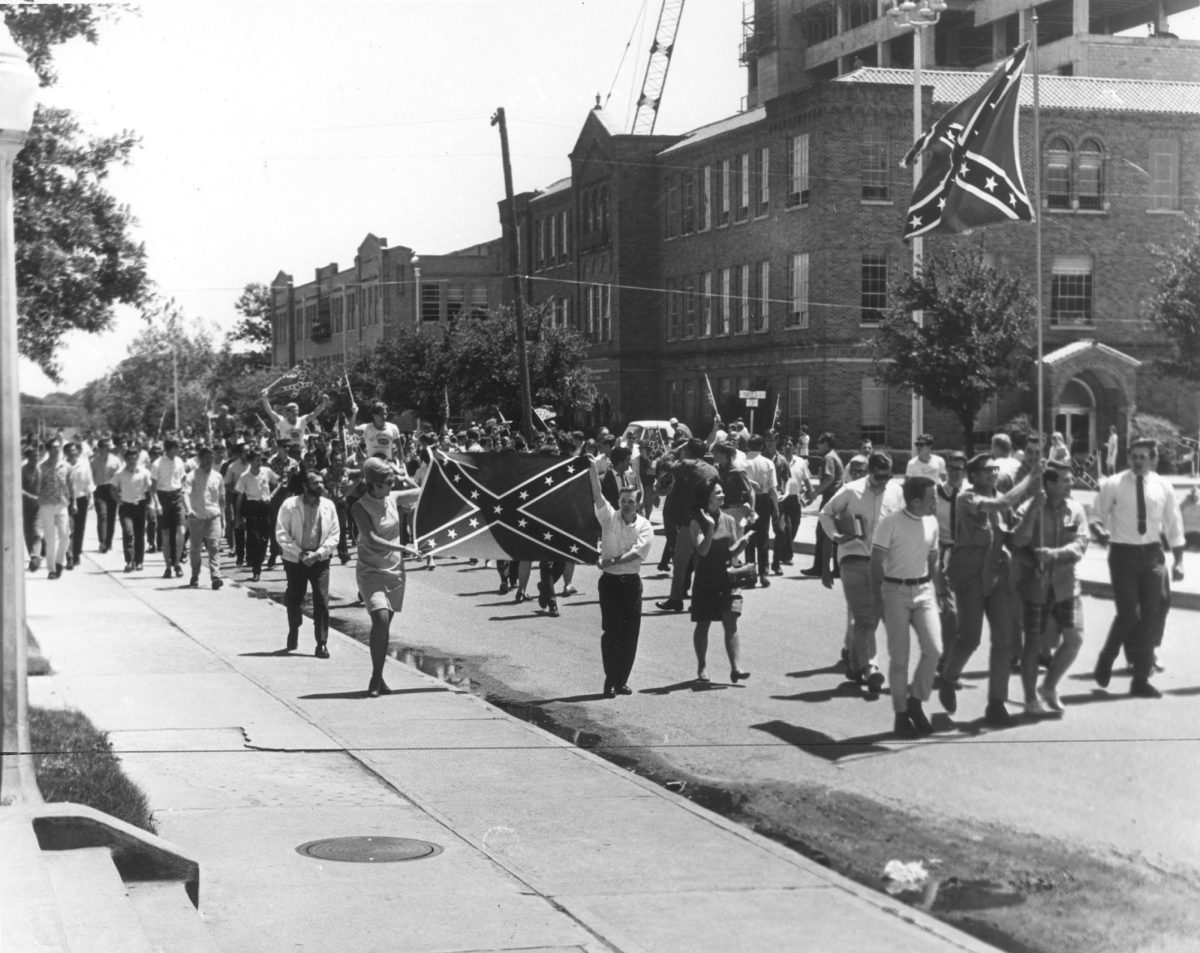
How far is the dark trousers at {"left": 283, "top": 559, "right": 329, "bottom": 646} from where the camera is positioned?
11516 millimetres

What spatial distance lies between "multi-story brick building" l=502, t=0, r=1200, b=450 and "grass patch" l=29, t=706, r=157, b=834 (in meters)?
3.28

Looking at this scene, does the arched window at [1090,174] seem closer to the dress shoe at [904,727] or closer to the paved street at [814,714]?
the paved street at [814,714]

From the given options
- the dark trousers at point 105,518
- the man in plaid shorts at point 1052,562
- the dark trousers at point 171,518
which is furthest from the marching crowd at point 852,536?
the dark trousers at point 105,518

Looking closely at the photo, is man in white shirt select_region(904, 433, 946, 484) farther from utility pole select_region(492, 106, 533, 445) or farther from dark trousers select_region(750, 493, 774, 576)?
dark trousers select_region(750, 493, 774, 576)

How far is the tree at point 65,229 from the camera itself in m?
7.29

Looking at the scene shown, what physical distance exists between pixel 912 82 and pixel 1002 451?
181 centimetres

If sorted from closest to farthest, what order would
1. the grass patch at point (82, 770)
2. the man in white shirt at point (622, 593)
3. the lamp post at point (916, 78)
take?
1. the lamp post at point (916, 78)
2. the grass patch at point (82, 770)
3. the man in white shirt at point (622, 593)

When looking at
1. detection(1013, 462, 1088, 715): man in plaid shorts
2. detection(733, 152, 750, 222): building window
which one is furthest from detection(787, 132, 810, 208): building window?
detection(1013, 462, 1088, 715): man in plaid shorts

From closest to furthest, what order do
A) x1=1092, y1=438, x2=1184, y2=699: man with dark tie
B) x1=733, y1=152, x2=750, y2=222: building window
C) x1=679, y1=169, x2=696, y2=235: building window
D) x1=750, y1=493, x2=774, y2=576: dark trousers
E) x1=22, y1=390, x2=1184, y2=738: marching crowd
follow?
1. x1=1092, y1=438, x2=1184, y2=699: man with dark tie
2. x1=22, y1=390, x2=1184, y2=738: marching crowd
3. x1=679, y1=169, x2=696, y2=235: building window
4. x1=733, y1=152, x2=750, y2=222: building window
5. x1=750, y1=493, x2=774, y2=576: dark trousers

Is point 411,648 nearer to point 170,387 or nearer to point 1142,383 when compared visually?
point 170,387

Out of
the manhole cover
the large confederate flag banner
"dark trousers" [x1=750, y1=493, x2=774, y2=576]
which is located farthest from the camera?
"dark trousers" [x1=750, y1=493, x2=774, y2=576]

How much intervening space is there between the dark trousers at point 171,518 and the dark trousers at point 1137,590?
16.0 m

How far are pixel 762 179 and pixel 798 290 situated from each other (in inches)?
21.5

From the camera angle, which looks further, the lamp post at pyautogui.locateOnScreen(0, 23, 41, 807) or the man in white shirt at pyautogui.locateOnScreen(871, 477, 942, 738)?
the lamp post at pyautogui.locateOnScreen(0, 23, 41, 807)
